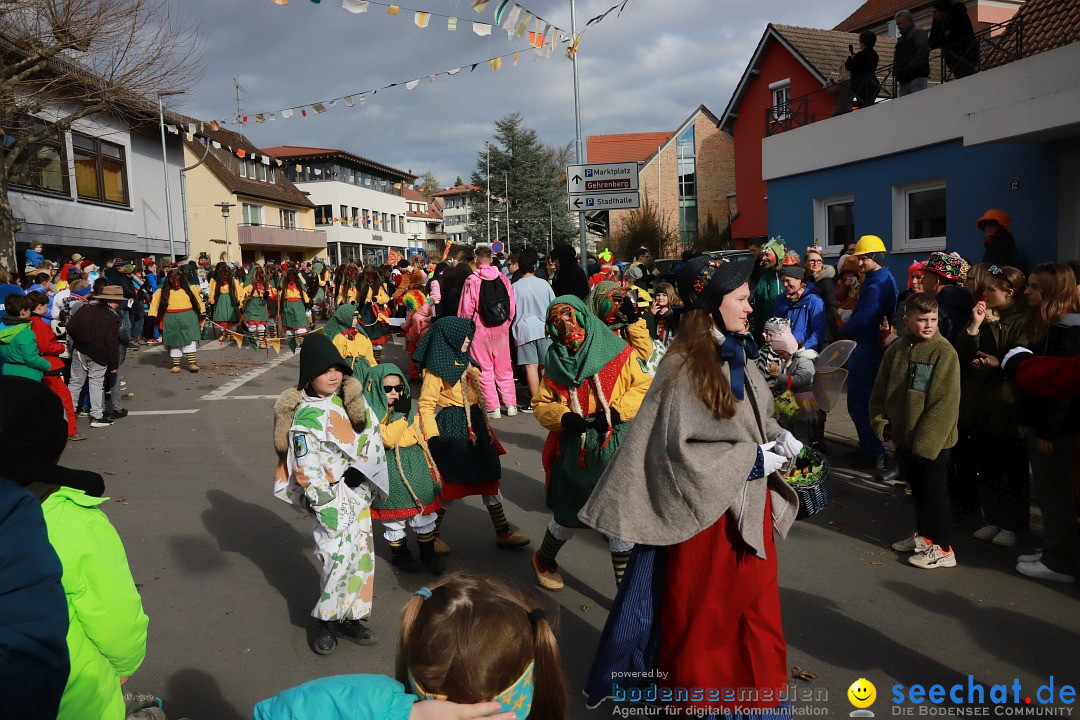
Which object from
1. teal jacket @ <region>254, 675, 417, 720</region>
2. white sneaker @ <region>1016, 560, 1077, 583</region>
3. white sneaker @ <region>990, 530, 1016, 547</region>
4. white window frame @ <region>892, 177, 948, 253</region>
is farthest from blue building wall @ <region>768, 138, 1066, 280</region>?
teal jacket @ <region>254, 675, 417, 720</region>

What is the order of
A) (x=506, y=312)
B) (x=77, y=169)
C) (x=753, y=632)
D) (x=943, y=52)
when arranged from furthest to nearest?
(x=77, y=169)
(x=943, y=52)
(x=506, y=312)
(x=753, y=632)

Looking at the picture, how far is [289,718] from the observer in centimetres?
157

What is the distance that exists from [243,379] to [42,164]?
45.0ft

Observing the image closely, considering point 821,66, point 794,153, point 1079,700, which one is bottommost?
point 1079,700

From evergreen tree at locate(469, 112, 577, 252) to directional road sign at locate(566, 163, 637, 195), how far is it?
4592 centimetres

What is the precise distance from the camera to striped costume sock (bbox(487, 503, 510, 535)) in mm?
5242

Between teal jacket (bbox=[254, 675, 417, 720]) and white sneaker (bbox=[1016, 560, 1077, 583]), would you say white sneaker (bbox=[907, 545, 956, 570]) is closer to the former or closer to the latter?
white sneaker (bbox=[1016, 560, 1077, 583])

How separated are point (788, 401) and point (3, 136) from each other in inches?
773

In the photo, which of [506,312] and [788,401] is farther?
[506,312]

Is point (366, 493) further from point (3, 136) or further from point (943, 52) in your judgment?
point (3, 136)

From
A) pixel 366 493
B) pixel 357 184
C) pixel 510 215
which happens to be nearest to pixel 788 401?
pixel 366 493

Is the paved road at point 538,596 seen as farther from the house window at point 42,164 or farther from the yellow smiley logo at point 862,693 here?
the house window at point 42,164

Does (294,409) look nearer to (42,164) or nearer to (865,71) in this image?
(865,71)

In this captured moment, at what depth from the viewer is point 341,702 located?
1.58m
